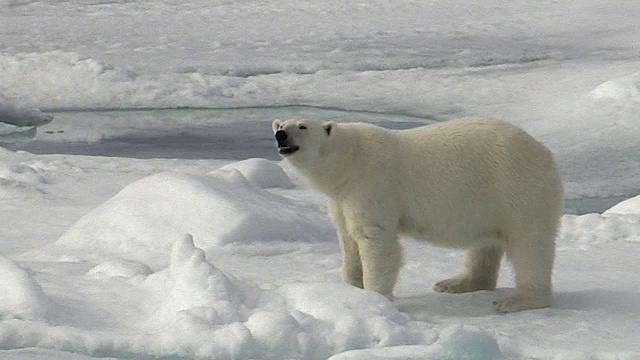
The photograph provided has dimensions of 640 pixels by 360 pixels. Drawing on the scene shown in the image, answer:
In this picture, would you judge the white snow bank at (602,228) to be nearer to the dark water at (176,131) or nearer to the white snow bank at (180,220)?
the white snow bank at (180,220)

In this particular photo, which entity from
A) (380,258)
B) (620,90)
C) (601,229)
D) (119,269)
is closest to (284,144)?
(380,258)

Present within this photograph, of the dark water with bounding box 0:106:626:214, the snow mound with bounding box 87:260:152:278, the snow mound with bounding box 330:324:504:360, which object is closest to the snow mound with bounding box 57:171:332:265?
the snow mound with bounding box 87:260:152:278

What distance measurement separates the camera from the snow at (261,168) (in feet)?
11.5

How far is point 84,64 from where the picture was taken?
1216cm

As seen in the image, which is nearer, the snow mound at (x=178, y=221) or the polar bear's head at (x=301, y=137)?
the polar bear's head at (x=301, y=137)

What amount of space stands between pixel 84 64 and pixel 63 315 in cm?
887

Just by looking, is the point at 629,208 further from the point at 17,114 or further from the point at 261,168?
the point at 17,114

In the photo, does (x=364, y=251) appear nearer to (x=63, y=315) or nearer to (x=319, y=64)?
(x=63, y=315)

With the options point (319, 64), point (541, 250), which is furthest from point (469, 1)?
point (541, 250)

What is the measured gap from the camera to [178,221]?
505 cm

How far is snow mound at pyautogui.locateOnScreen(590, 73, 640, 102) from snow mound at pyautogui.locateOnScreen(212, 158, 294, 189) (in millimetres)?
3548

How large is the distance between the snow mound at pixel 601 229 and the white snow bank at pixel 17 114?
562cm

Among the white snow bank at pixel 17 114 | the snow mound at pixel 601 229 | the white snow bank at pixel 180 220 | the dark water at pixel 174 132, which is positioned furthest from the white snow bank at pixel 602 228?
the white snow bank at pixel 17 114

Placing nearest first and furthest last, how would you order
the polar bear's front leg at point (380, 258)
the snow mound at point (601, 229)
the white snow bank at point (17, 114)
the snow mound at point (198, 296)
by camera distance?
the snow mound at point (198, 296) < the polar bear's front leg at point (380, 258) < the snow mound at point (601, 229) < the white snow bank at point (17, 114)
